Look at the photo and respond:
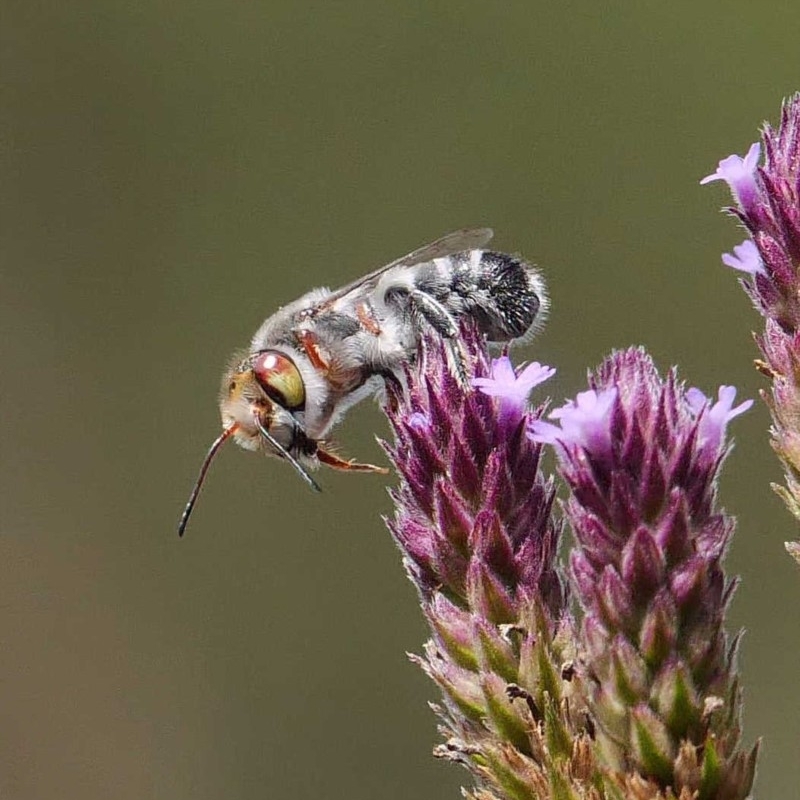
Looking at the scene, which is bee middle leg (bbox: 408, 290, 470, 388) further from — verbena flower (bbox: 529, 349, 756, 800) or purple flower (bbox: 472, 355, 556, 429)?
verbena flower (bbox: 529, 349, 756, 800)

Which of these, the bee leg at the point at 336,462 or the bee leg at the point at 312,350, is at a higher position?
the bee leg at the point at 312,350

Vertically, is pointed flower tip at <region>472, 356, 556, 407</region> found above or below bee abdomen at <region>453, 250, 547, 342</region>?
below

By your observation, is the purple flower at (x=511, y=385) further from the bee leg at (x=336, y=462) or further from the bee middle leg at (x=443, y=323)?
the bee leg at (x=336, y=462)

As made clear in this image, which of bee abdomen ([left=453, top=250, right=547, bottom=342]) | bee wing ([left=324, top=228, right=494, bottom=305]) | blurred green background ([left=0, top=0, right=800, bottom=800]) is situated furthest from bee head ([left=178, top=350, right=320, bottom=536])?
blurred green background ([left=0, top=0, right=800, bottom=800])

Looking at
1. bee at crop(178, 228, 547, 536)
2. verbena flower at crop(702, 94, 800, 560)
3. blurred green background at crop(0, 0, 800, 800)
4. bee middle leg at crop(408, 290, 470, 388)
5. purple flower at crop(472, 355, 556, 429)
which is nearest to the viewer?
verbena flower at crop(702, 94, 800, 560)

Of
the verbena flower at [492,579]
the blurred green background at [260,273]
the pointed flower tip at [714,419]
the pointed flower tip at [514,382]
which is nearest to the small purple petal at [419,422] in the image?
the verbena flower at [492,579]

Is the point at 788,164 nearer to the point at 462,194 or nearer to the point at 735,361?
the point at 735,361
